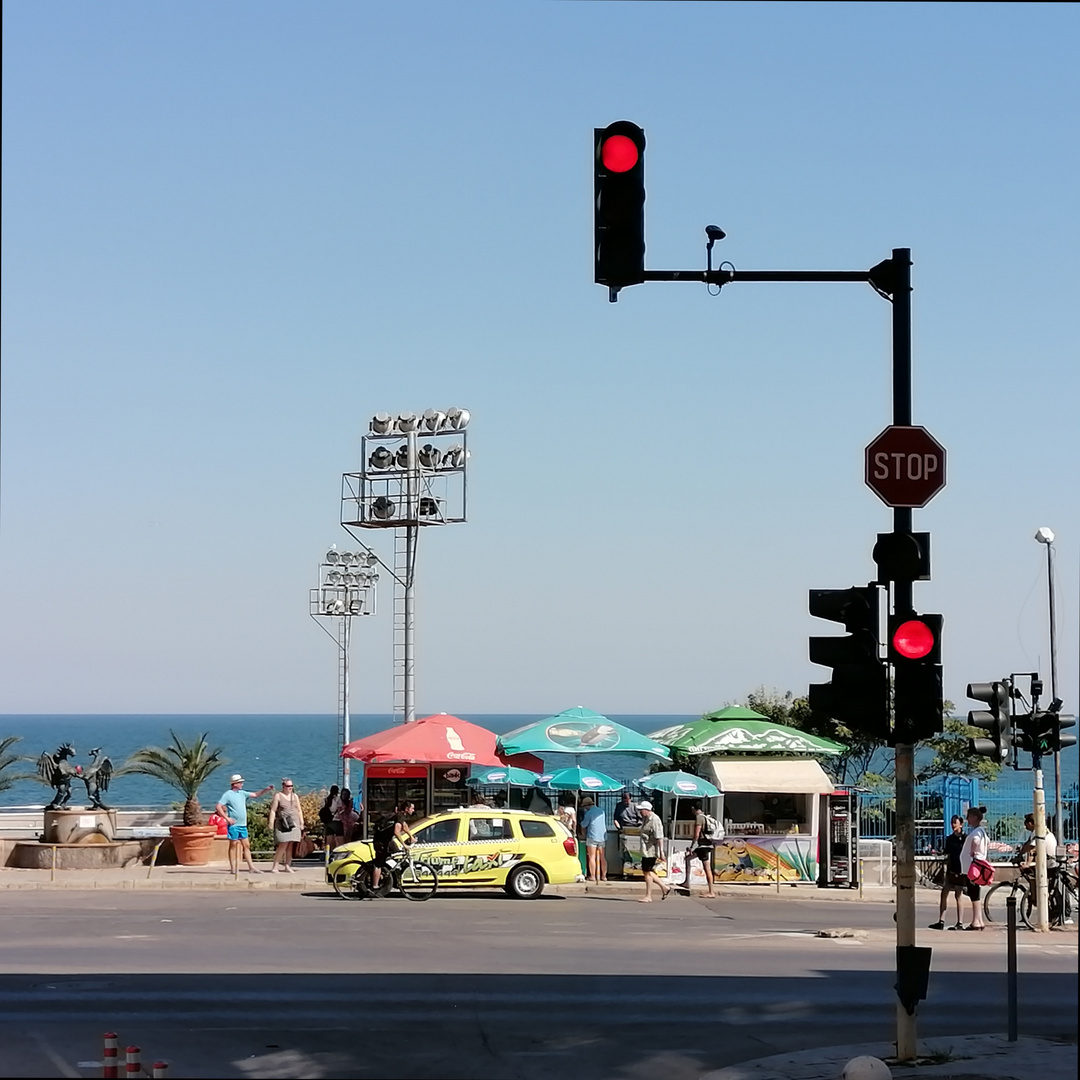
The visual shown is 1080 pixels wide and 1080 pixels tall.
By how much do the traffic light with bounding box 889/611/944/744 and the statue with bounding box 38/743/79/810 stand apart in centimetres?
2186

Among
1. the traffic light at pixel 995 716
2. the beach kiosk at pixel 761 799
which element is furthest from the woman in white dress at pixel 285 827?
the traffic light at pixel 995 716

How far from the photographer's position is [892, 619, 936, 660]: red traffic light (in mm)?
10820

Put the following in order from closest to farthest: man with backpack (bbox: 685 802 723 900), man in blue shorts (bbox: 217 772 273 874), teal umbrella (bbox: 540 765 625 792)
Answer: man with backpack (bbox: 685 802 723 900) → man in blue shorts (bbox: 217 772 273 874) → teal umbrella (bbox: 540 765 625 792)

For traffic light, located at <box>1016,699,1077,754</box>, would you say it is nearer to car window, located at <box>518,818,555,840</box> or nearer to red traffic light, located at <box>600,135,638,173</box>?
car window, located at <box>518,818,555,840</box>

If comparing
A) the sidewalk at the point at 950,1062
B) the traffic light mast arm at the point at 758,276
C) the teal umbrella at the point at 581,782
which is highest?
the traffic light mast arm at the point at 758,276

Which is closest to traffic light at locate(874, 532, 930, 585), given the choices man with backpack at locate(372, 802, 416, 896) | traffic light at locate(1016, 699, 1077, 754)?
traffic light at locate(1016, 699, 1077, 754)

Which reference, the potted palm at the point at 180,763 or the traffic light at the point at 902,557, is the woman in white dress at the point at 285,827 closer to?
the potted palm at the point at 180,763

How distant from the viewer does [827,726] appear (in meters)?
45.0

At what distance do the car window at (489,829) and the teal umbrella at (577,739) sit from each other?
3257 millimetres

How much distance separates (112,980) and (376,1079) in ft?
16.7

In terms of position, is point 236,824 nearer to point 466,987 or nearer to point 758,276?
point 466,987

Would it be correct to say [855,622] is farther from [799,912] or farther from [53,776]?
[53,776]

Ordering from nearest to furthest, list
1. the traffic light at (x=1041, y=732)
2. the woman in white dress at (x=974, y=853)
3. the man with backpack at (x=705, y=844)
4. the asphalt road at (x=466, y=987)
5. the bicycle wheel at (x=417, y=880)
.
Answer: the asphalt road at (x=466, y=987), the traffic light at (x=1041, y=732), the woman in white dress at (x=974, y=853), the bicycle wheel at (x=417, y=880), the man with backpack at (x=705, y=844)

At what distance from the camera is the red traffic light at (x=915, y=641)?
10820 mm
